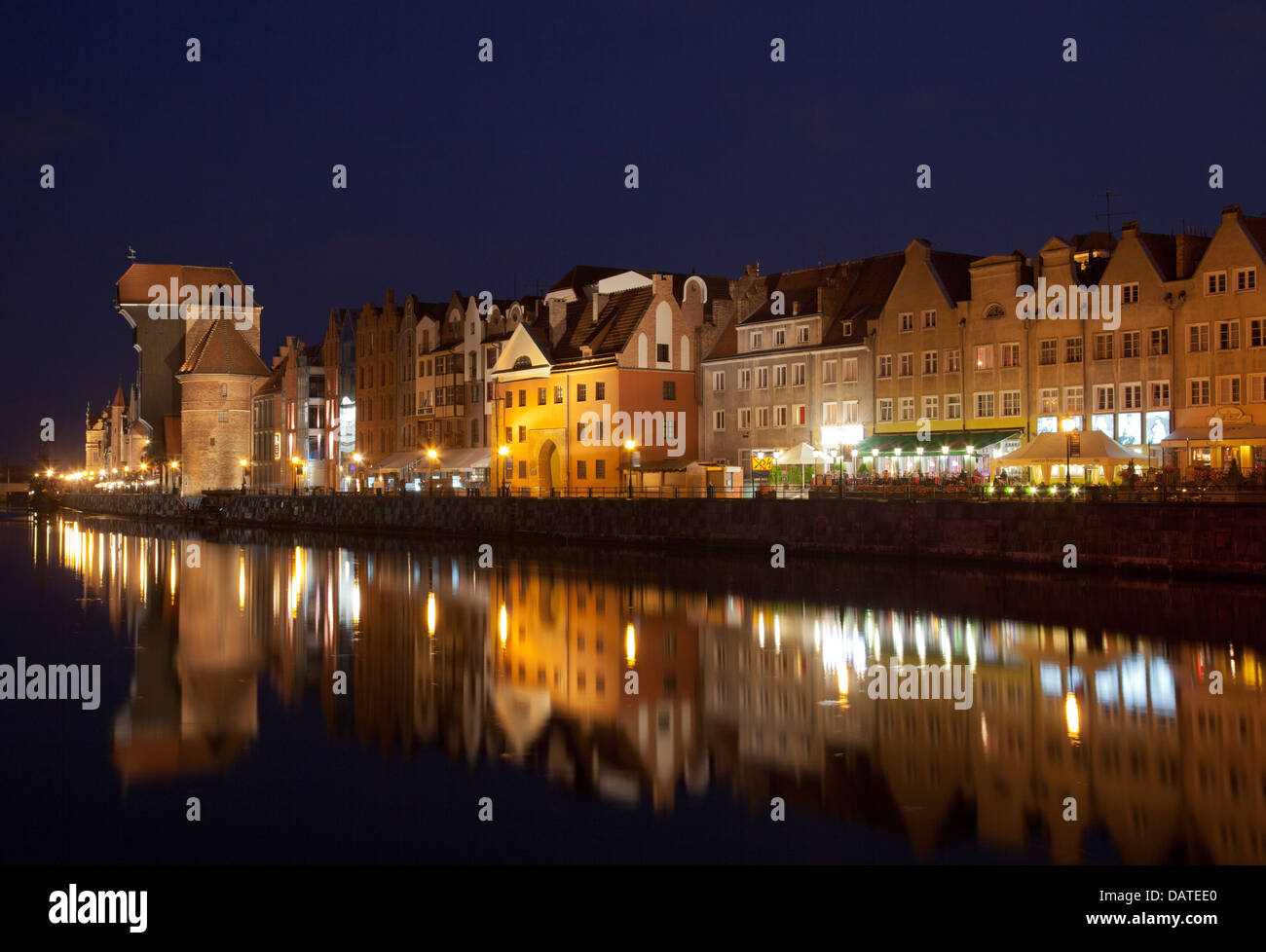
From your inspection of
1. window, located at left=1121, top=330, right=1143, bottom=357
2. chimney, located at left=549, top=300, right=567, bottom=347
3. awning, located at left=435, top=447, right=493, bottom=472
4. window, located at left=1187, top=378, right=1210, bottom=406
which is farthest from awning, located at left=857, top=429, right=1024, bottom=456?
awning, located at left=435, top=447, right=493, bottom=472

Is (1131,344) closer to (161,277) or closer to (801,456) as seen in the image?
(801,456)

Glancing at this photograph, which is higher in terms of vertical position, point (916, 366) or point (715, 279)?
point (715, 279)

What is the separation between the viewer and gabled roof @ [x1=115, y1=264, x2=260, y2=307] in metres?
152

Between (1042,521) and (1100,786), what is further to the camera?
(1042,521)

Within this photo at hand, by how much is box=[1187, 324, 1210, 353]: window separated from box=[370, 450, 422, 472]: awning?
53.6 metres

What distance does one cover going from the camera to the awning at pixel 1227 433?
152ft

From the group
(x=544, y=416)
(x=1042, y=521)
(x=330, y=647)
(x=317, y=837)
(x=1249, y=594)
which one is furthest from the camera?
(x=544, y=416)

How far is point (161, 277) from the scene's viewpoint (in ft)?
517

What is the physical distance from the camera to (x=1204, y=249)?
2028 inches

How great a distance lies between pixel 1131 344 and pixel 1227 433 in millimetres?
6389
